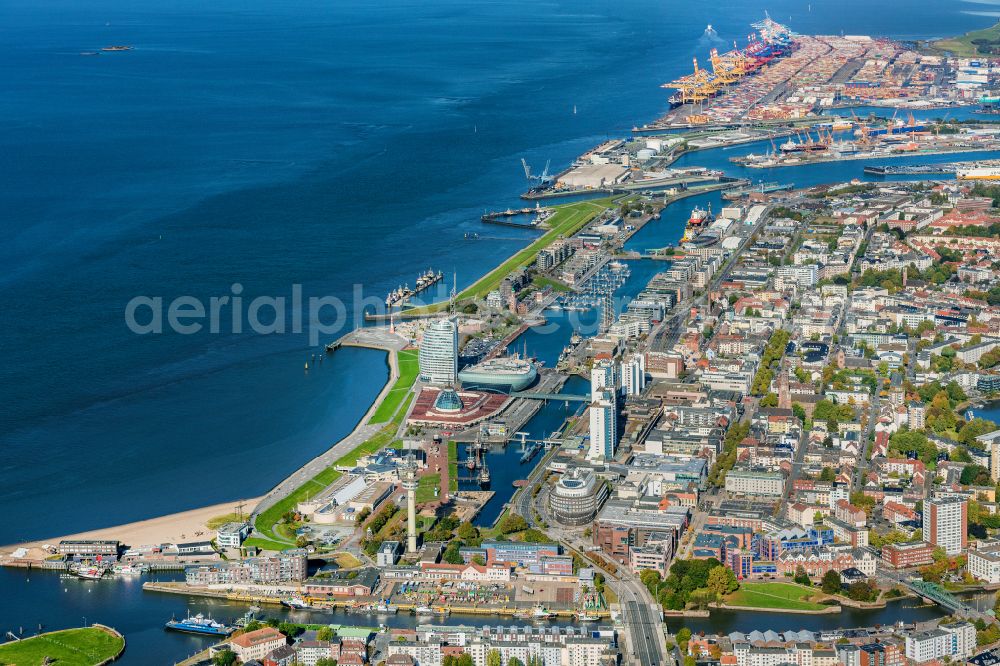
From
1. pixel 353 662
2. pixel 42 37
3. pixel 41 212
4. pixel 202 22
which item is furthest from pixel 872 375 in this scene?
pixel 202 22

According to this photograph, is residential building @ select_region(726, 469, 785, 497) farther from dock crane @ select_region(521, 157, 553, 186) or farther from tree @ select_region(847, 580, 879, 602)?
dock crane @ select_region(521, 157, 553, 186)

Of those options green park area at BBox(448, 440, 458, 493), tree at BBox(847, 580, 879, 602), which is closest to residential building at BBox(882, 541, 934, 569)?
tree at BBox(847, 580, 879, 602)

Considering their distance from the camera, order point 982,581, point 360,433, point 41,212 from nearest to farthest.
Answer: point 982,581 → point 360,433 → point 41,212

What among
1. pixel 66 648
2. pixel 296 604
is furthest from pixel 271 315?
pixel 66 648

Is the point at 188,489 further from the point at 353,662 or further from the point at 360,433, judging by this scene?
the point at 353,662

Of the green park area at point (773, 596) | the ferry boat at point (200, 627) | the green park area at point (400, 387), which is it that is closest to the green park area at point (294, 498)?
the green park area at point (400, 387)

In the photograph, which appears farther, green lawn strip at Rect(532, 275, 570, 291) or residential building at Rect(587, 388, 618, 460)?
green lawn strip at Rect(532, 275, 570, 291)

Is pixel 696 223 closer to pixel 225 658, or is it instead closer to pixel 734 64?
pixel 225 658
